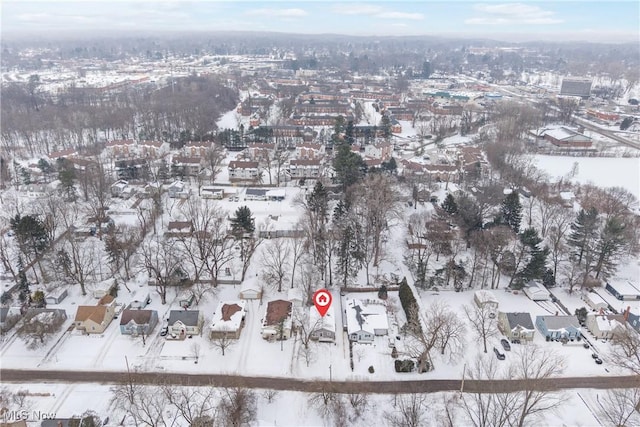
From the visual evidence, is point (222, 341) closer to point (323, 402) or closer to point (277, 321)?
point (277, 321)

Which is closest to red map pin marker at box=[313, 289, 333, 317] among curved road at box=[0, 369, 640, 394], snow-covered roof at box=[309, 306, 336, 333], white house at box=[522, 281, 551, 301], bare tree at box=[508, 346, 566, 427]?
snow-covered roof at box=[309, 306, 336, 333]

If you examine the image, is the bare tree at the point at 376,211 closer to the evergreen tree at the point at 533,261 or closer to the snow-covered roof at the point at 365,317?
the snow-covered roof at the point at 365,317

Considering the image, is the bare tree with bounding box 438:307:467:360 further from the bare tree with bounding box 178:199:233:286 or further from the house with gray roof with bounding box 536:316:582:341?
the bare tree with bounding box 178:199:233:286

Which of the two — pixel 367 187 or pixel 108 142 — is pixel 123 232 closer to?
pixel 367 187

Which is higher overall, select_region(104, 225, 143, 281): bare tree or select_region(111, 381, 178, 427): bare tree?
select_region(104, 225, 143, 281): bare tree

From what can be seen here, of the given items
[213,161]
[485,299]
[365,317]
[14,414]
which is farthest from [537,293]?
[213,161]

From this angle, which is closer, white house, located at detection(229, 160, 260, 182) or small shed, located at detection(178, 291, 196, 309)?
small shed, located at detection(178, 291, 196, 309)

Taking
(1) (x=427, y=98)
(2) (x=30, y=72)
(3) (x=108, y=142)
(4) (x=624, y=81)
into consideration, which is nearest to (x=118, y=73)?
(2) (x=30, y=72)
